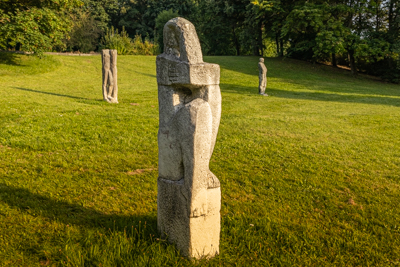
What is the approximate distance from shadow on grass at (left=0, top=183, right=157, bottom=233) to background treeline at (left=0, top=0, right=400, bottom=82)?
17252 millimetres

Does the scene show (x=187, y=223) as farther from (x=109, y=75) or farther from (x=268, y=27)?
(x=268, y=27)

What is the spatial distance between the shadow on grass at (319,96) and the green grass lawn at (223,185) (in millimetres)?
3998

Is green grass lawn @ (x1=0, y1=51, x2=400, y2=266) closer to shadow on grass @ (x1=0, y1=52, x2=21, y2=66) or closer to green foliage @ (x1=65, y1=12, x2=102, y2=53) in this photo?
shadow on grass @ (x1=0, y1=52, x2=21, y2=66)

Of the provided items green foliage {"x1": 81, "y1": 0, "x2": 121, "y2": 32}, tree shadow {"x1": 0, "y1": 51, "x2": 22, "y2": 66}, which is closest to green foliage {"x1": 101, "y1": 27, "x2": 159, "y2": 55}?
tree shadow {"x1": 0, "y1": 51, "x2": 22, "y2": 66}

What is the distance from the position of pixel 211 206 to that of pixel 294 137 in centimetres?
674

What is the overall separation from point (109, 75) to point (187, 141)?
472 inches

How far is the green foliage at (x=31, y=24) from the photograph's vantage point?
59.8 feet

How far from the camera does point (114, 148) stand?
7.79 meters

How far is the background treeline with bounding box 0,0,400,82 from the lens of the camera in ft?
65.7

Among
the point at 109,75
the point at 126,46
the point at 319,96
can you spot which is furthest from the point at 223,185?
the point at 126,46

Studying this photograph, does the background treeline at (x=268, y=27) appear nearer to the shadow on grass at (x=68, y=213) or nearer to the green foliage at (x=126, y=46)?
the green foliage at (x=126, y=46)

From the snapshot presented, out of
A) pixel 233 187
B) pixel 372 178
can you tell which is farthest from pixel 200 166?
pixel 372 178

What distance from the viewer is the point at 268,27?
36594 mm

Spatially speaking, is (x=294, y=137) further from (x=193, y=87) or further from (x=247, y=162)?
(x=193, y=87)
